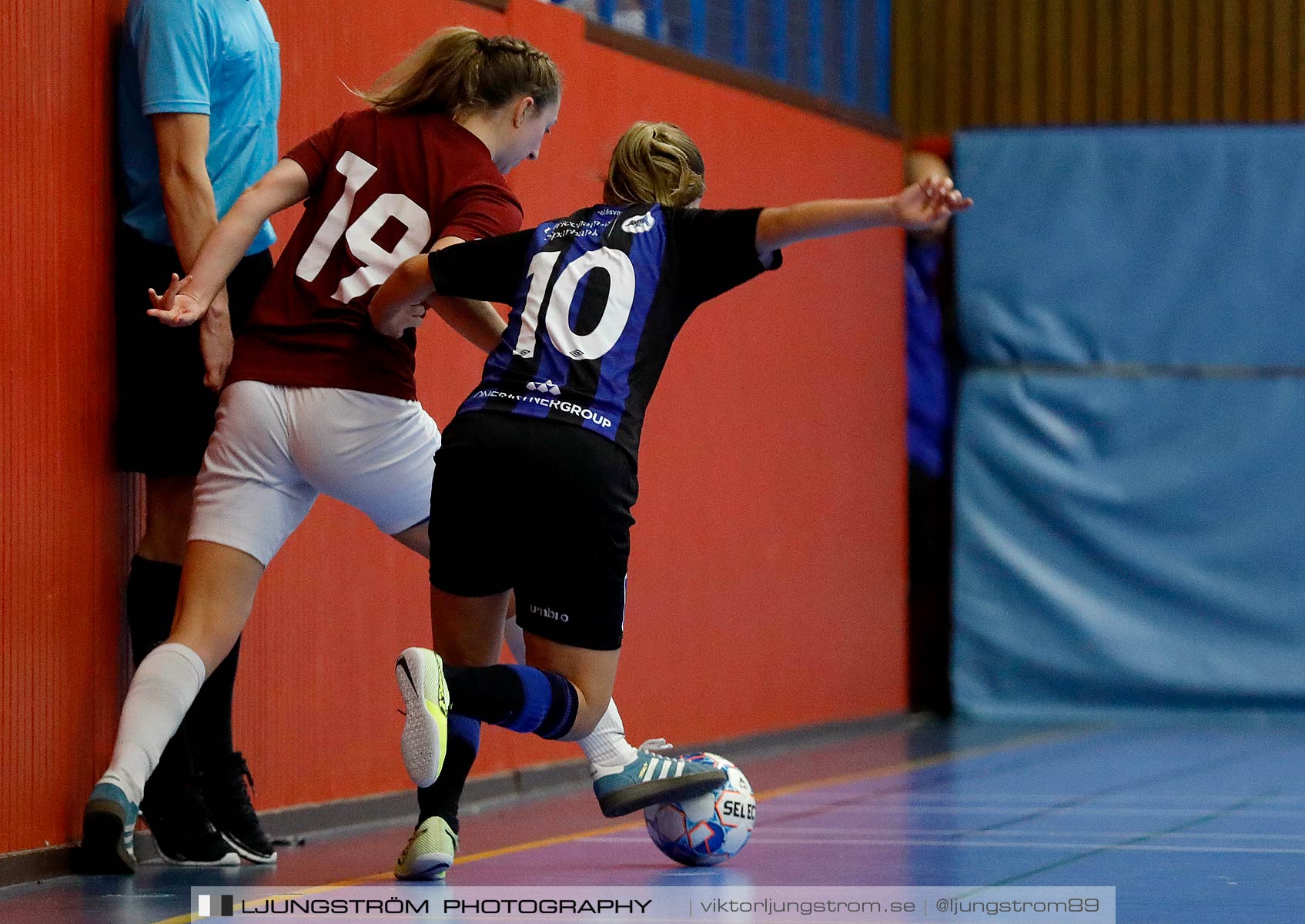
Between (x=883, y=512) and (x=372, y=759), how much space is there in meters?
3.57

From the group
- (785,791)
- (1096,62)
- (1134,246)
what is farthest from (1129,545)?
(785,791)

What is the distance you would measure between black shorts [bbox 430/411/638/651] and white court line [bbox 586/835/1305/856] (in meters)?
1.01

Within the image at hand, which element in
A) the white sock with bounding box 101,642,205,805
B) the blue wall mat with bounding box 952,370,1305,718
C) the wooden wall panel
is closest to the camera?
the white sock with bounding box 101,642,205,805

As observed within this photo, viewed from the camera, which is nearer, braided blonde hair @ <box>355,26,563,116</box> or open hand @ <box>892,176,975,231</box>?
open hand @ <box>892,176,975,231</box>

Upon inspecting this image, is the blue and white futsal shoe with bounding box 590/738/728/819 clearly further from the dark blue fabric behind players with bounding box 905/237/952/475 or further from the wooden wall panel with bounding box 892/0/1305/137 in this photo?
the wooden wall panel with bounding box 892/0/1305/137

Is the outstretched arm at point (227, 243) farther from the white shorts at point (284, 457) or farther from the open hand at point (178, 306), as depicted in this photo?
the white shorts at point (284, 457)

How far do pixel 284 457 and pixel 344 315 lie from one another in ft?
0.99

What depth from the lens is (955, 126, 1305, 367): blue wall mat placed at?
26.1 feet

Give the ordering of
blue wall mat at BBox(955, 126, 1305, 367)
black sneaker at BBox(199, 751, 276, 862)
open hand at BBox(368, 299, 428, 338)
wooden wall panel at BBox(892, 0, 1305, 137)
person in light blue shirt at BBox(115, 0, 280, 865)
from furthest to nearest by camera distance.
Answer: wooden wall panel at BBox(892, 0, 1305, 137), blue wall mat at BBox(955, 126, 1305, 367), black sneaker at BBox(199, 751, 276, 862), person in light blue shirt at BBox(115, 0, 280, 865), open hand at BBox(368, 299, 428, 338)

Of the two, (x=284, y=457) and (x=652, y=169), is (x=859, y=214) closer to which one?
(x=652, y=169)

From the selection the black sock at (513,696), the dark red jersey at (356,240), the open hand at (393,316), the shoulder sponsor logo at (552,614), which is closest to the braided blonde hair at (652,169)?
the dark red jersey at (356,240)

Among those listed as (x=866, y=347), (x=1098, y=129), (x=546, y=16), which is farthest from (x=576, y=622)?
(x=1098, y=129)

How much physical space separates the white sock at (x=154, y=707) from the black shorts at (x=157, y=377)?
53 centimetres

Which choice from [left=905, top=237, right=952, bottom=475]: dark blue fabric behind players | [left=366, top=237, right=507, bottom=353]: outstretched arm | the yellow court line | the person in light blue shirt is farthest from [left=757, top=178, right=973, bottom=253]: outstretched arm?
[left=905, top=237, right=952, bottom=475]: dark blue fabric behind players
